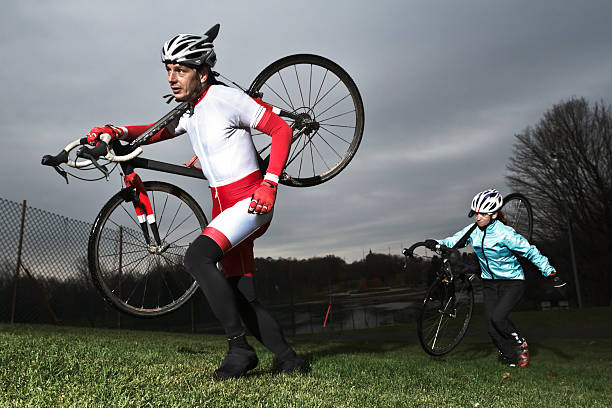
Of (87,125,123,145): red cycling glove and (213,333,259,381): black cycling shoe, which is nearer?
(213,333,259,381): black cycling shoe

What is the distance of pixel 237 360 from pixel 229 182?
1.37 metres

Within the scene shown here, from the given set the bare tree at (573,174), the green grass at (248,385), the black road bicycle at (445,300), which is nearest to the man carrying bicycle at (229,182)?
the green grass at (248,385)

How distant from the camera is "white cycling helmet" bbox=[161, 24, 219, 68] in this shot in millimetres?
3578

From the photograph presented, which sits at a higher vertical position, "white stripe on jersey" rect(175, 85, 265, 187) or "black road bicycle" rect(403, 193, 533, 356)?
"white stripe on jersey" rect(175, 85, 265, 187)

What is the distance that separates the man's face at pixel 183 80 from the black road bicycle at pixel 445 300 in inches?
151

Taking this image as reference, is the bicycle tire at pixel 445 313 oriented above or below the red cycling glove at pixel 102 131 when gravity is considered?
below

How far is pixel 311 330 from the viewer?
2169 cm

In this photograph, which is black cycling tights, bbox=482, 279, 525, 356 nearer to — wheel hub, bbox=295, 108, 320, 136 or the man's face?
wheel hub, bbox=295, 108, 320, 136

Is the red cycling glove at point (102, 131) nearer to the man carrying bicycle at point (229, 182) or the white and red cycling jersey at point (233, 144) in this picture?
the man carrying bicycle at point (229, 182)

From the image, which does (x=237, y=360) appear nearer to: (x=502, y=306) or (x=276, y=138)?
(x=276, y=138)

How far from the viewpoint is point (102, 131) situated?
3787 mm

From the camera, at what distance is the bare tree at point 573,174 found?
95.7 ft

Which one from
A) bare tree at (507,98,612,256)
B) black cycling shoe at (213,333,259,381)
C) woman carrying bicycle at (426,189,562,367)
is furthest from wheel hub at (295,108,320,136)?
bare tree at (507,98,612,256)

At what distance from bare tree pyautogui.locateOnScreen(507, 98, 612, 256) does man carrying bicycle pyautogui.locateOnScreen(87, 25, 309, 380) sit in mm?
29340
